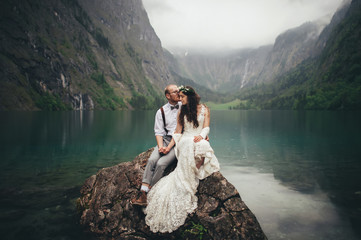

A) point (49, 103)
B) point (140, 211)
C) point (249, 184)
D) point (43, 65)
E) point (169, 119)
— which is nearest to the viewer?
point (140, 211)

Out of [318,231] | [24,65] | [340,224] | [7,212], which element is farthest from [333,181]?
[24,65]

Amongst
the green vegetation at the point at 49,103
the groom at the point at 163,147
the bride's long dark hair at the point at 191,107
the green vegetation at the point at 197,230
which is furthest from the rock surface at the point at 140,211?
the green vegetation at the point at 49,103

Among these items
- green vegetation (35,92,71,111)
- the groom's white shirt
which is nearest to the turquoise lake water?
the groom's white shirt

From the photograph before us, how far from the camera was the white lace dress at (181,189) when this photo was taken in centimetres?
736

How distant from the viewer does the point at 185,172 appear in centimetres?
752

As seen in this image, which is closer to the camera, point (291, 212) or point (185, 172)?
point (185, 172)

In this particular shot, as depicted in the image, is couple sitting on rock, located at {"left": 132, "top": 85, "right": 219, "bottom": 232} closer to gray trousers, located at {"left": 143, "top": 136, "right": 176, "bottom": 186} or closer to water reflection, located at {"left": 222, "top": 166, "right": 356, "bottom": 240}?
gray trousers, located at {"left": 143, "top": 136, "right": 176, "bottom": 186}

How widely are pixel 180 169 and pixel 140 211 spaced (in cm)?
202

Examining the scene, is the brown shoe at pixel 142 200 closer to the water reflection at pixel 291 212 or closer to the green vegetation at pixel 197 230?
the green vegetation at pixel 197 230

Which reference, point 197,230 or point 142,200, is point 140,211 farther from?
point 197,230

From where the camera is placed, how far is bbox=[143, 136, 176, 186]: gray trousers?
786 cm

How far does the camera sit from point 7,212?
426 inches

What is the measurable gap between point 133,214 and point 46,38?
184709 mm

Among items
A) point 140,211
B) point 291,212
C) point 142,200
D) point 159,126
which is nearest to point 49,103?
point 159,126
